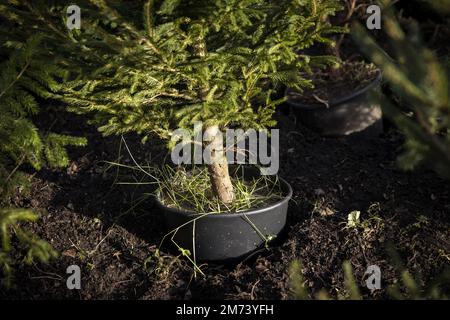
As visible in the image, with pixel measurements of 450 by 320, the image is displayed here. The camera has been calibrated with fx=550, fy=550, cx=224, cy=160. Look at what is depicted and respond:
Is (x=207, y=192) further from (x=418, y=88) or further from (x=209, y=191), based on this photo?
(x=418, y=88)

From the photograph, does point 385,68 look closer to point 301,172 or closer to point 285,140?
point 301,172

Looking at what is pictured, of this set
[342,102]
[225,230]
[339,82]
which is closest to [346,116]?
[342,102]

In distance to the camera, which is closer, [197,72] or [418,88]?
[418,88]

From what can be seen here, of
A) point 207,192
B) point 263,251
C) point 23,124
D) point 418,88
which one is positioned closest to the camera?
point 418,88

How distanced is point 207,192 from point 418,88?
197cm

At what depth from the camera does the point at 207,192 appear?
3.44 metres

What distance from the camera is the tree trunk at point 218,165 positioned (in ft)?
10.0

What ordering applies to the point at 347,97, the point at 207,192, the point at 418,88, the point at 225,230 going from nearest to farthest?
the point at 418,88
the point at 225,230
the point at 207,192
the point at 347,97

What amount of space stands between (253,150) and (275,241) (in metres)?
0.87

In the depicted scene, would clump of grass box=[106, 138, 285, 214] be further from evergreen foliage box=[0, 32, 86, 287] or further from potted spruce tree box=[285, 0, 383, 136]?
potted spruce tree box=[285, 0, 383, 136]

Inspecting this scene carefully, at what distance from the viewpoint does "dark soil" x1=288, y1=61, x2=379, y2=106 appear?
4.71 m

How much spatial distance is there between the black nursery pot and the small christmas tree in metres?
0.50

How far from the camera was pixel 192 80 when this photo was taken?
107 inches
